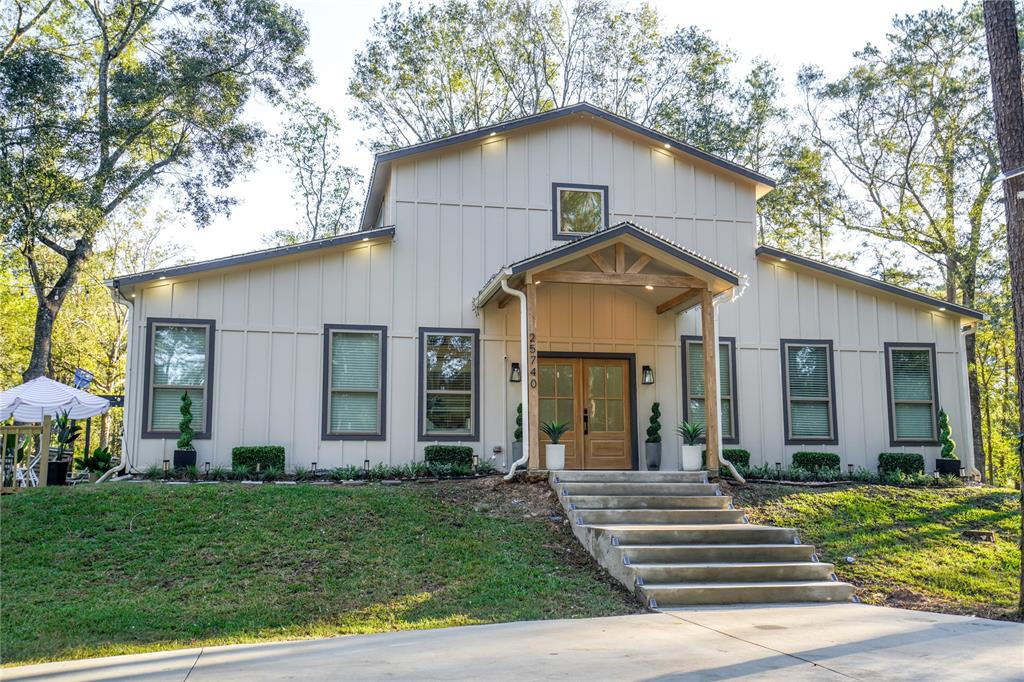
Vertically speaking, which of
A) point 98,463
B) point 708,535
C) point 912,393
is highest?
point 912,393

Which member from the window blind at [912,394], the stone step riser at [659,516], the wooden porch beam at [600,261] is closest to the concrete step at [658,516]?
the stone step riser at [659,516]

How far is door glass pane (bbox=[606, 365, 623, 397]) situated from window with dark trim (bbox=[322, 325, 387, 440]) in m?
3.72

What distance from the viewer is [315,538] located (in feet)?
30.5

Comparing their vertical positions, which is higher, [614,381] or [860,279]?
[860,279]

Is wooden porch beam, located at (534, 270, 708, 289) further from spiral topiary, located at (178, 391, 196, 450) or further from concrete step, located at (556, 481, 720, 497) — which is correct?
spiral topiary, located at (178, 391, 196, 450)

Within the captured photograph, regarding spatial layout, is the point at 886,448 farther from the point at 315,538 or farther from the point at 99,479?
the point at 99,479

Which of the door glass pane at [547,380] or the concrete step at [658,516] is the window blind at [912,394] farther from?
the door glass pane at [547,380]

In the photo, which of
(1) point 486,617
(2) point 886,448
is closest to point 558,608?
(1) point 486,617

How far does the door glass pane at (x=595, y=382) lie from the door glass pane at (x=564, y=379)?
32 centimetres

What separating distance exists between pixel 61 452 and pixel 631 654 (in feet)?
37.2

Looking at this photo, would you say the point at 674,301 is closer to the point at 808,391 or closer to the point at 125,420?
the point at 808,391

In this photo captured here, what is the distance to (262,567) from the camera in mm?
8523

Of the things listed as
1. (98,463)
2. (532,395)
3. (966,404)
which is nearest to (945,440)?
(966,404)

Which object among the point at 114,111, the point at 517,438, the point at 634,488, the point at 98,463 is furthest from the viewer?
the point at 114,111
